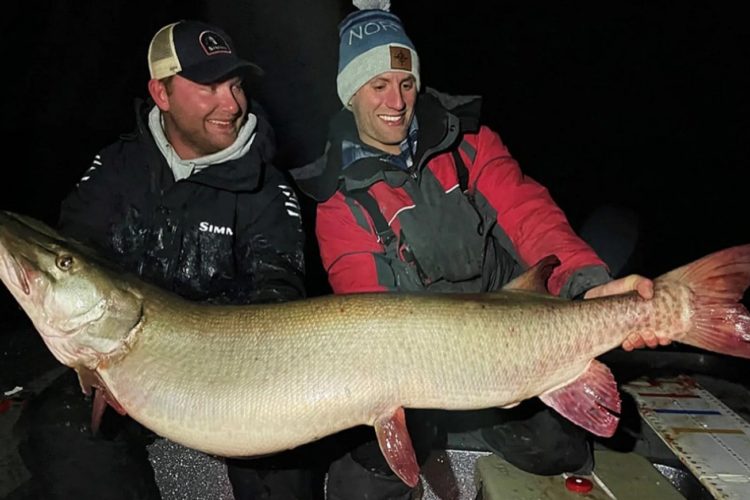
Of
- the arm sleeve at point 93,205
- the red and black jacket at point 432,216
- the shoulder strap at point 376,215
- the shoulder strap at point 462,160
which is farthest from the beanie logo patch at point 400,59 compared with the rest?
the arm sleeve at point 93,205

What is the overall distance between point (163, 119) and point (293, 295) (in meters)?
1.07

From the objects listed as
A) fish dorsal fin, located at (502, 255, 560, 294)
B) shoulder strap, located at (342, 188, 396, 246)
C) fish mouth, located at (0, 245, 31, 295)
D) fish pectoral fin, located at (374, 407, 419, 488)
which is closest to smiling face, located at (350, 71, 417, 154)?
shoulder strap, located at (342, 188, 396, 246)

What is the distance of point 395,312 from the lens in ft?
7.23

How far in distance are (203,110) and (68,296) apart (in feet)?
3.94

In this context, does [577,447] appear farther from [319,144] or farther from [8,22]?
[8,22]

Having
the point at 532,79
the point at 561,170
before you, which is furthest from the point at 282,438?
the point at 532,79

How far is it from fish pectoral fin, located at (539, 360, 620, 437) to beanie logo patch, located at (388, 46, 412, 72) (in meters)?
1.52

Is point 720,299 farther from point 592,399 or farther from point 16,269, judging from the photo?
point 16,269

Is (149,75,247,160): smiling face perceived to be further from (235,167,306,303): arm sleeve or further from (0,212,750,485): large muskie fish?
(0,212,750,485): large muskie fish

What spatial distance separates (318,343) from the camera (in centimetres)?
218

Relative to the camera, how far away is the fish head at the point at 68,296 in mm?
2156

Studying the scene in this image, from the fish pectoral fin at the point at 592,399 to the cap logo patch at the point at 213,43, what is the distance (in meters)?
2.02

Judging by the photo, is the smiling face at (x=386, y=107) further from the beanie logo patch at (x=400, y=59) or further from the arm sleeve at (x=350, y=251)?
the arm sleeve at (x=350, y=251)

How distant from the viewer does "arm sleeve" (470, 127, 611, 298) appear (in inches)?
107
